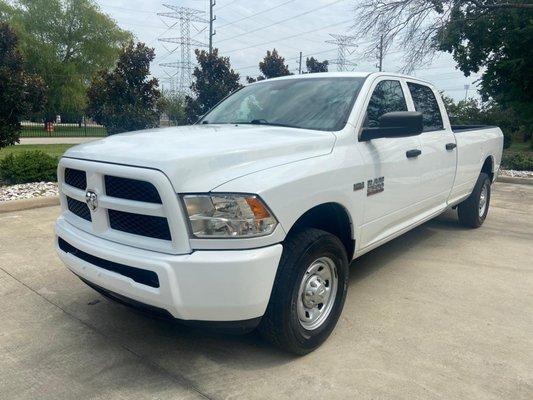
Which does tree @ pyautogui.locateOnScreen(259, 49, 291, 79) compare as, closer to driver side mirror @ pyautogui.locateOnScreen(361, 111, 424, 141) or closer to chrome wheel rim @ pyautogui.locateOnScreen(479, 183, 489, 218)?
chrome wheel rim @ pyautogui.locateOnScreen(479, 183, 489, 218)

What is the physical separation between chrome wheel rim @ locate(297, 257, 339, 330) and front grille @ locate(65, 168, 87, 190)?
155 cm

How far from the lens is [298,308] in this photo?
2.96 meters

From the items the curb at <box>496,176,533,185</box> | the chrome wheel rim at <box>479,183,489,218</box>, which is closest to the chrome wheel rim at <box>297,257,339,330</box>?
the chrome wheel rim at <box>479,183,489,218</box>

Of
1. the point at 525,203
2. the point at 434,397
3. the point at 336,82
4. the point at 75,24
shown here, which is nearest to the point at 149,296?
the point at 434,397

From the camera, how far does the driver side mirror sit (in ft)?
11.1

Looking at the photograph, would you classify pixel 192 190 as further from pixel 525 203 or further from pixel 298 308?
pixel 525 203

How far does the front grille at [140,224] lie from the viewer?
103 inches

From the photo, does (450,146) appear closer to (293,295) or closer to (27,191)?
(293,295)

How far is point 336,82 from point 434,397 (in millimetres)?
2548

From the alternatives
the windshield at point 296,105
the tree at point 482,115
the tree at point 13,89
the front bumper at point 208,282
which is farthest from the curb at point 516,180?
the tree at point 13,89

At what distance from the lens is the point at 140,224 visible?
8.89ft

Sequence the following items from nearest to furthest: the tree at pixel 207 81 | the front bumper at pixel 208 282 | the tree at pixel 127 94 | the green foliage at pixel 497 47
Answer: the front bumper at pixel 208 282, the tree at pixel 127 94, the tree at pixel 207 81, the green foliage at pixel 497 47

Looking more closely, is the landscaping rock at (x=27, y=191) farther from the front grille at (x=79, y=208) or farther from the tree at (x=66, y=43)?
the tree at (x=66, y=43)

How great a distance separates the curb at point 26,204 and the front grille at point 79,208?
4273 mm
